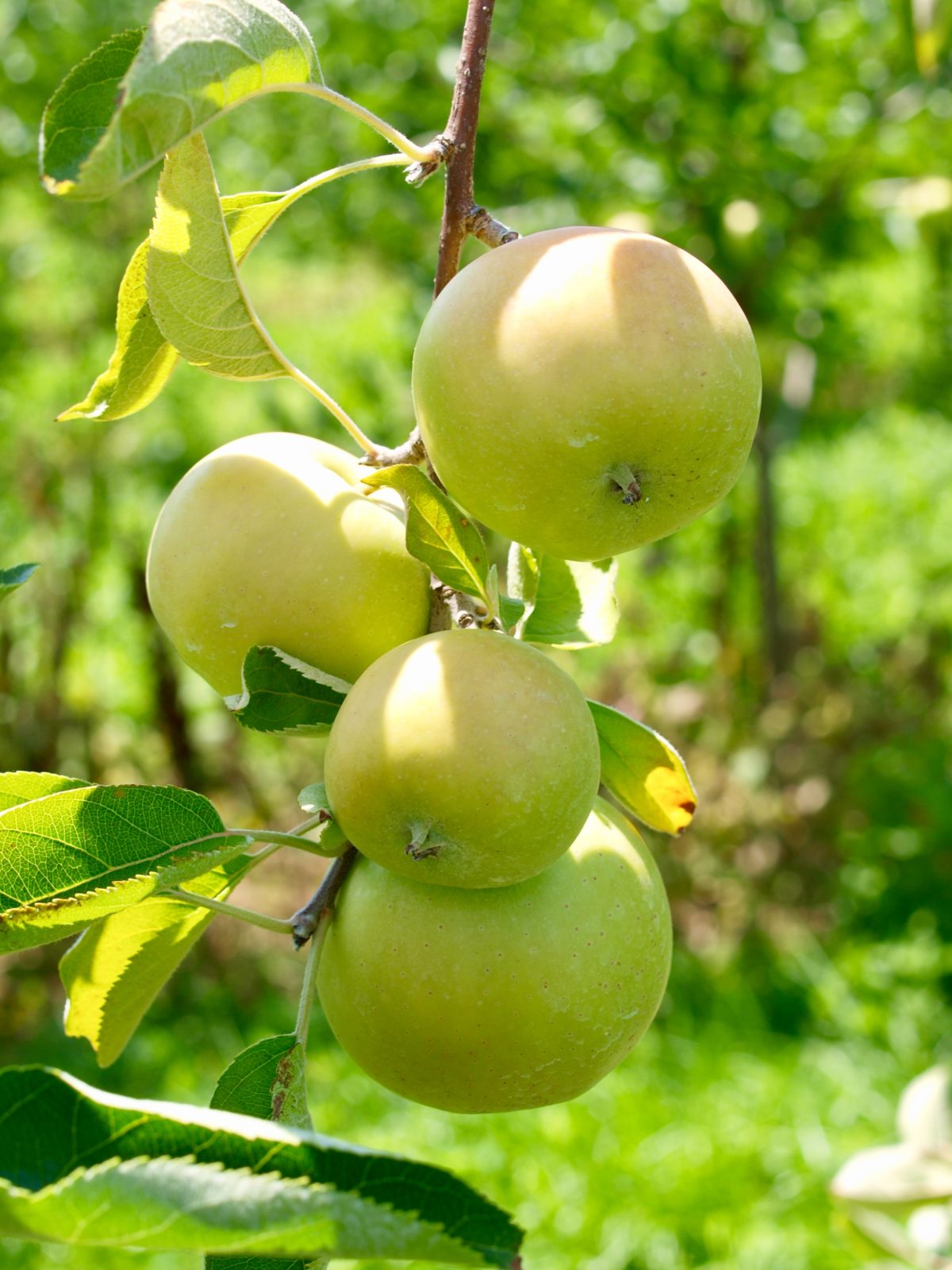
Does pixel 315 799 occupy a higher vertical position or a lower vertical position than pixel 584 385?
lower

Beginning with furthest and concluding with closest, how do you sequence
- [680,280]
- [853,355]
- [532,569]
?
1. [853,355]
2. [532,569]
3. [680,280]

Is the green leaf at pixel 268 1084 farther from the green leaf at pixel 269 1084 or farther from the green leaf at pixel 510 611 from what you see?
the green leaf at pixel 510 611

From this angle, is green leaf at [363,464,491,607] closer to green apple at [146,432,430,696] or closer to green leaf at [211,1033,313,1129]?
green apple at [146,432,430,696]

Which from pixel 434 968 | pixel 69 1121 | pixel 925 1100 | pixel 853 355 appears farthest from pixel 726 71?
pixel 69 1121

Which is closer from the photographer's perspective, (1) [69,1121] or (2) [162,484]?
(1) [69,1121]

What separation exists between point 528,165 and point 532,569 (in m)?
1.57

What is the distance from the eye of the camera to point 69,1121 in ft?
1.38

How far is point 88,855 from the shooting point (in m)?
0.57

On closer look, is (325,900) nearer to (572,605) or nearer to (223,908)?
(223,908)

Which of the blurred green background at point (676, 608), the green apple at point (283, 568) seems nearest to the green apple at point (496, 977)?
the green apple at point (283, 568)

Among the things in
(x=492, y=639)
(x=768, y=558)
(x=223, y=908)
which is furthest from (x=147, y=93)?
(x=768, y=558)

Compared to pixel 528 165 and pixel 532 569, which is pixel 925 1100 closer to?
pixel 532 569

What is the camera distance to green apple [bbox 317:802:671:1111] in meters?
0.59

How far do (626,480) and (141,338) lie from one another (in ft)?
0.91
